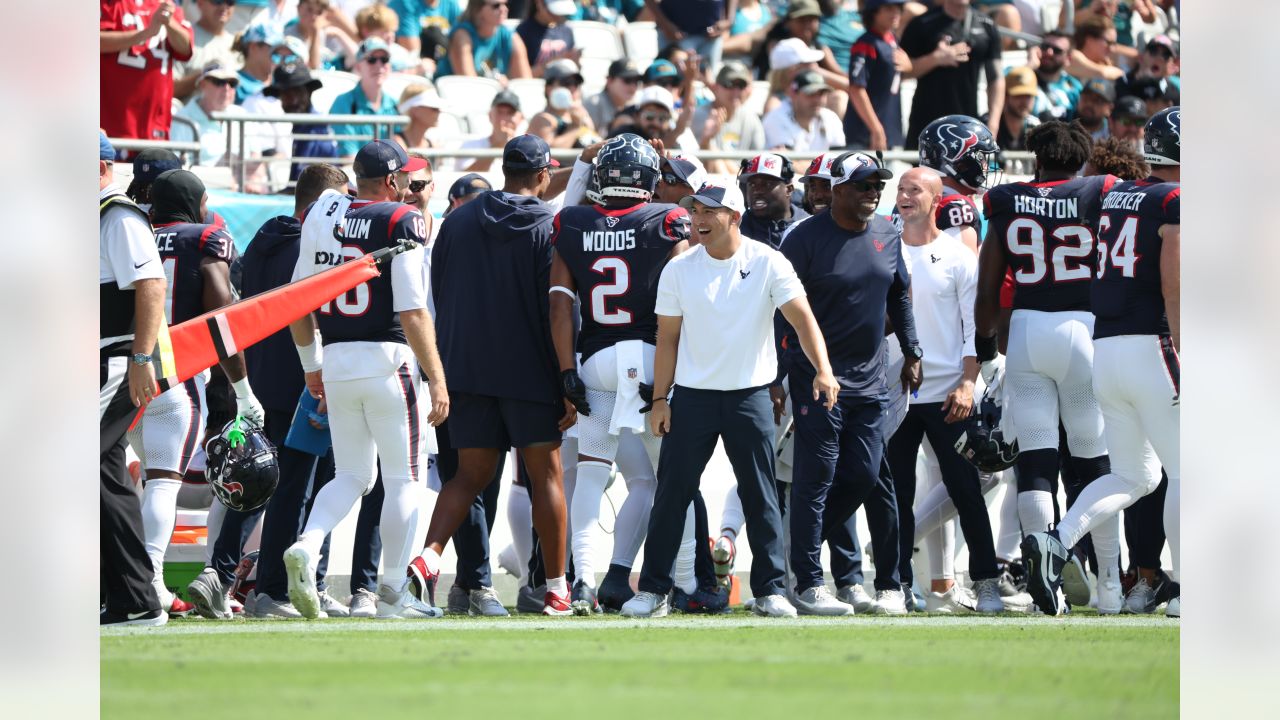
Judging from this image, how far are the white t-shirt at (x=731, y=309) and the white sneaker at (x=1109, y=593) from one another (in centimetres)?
206

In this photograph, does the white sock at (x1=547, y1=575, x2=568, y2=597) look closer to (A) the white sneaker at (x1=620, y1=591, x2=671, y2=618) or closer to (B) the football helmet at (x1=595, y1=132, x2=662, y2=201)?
(A) the white sneaker at (x1=620, y1=591, x2=671, y2=618)

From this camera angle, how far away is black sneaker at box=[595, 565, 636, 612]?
804 cm

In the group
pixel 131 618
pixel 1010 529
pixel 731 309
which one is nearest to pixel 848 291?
pixel 731 309

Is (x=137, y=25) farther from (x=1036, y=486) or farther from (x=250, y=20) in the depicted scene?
(x=1036, y=486)

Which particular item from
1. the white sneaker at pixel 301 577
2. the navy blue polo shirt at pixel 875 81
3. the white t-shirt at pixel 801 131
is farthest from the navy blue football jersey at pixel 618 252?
the navy blue polo shirt at pixel 875 81

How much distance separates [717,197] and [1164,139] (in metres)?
2.19

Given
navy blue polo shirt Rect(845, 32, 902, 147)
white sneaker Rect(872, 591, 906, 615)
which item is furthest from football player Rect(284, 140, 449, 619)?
navy blue polo shirt Rect(845, 32, 902, 147)

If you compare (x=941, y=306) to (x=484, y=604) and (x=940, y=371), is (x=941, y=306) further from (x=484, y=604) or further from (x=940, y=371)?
(x=484, y=604)

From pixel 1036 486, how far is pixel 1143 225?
1.43 m

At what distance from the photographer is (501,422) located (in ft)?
27.2

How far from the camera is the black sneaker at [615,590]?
804 centimetres

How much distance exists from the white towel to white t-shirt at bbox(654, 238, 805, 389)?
46 centimetres

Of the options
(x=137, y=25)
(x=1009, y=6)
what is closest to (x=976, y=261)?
(x=137, y=25)

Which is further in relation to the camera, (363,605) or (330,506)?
(363,605)
